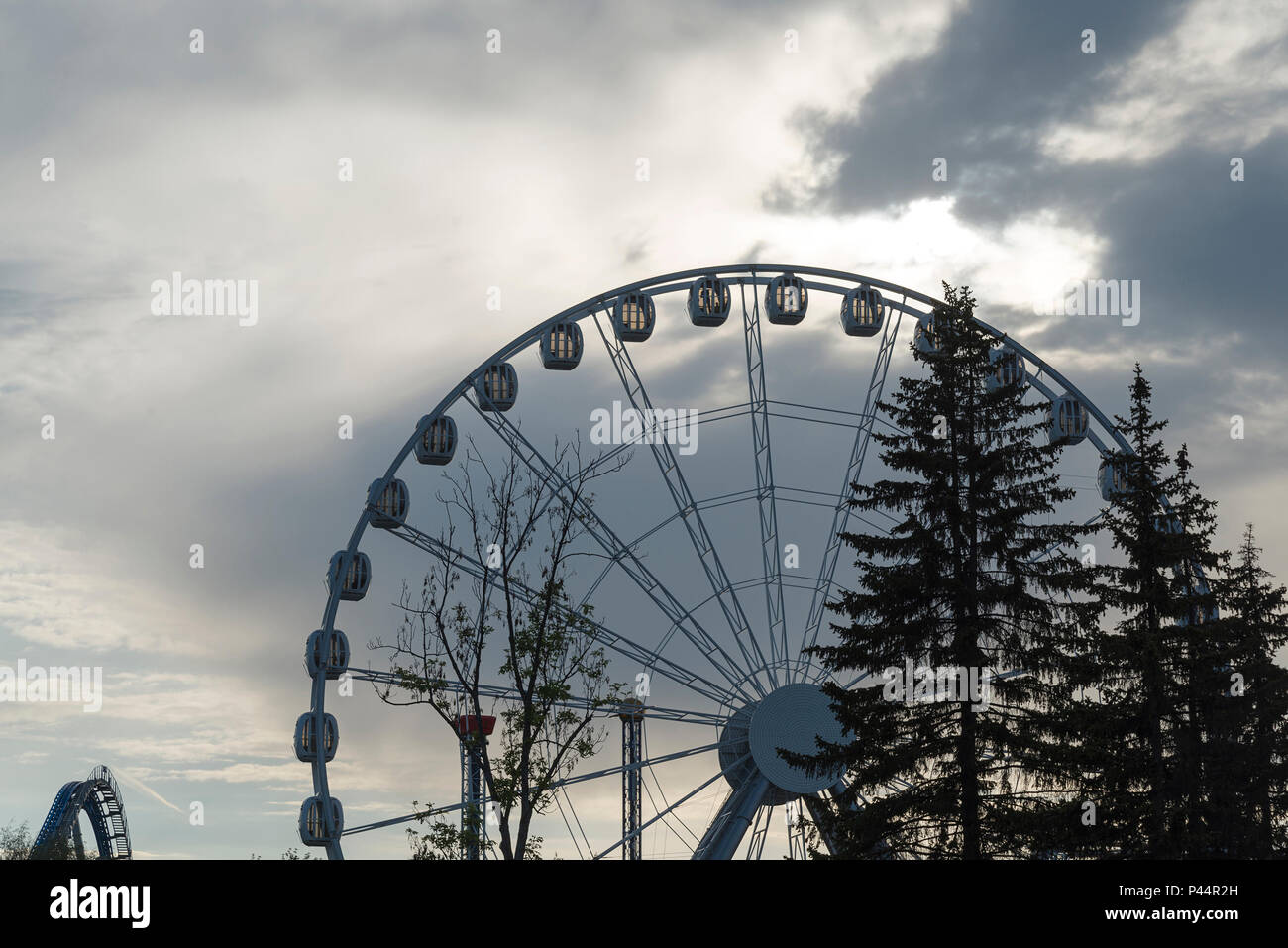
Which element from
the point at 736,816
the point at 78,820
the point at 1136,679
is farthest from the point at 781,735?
the point at 78,820

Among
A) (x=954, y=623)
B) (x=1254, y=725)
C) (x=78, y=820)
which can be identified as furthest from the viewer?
(x=78, y=820)

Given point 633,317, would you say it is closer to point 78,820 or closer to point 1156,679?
point 1156,679

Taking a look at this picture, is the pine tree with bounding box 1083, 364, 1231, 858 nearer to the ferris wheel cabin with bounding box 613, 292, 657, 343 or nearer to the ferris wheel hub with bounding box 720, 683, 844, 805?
the ferris wheel hub with bounding box 720, 683, 844, 805

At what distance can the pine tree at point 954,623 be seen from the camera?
25.8 metres

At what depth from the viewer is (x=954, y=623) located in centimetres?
2677

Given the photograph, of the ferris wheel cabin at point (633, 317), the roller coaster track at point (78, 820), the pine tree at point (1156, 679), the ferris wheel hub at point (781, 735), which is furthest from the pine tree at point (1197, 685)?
the roller coaster track at point (78, 820)

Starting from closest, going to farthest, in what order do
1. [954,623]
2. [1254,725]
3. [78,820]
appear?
[954,623] → [1254,725] → [78,820]

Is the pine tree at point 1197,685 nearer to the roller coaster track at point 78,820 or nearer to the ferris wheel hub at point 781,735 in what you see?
the ferris wheel hub at point 781,735

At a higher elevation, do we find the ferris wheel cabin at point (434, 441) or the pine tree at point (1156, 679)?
the ferris wheel cabin at point (434, 441)

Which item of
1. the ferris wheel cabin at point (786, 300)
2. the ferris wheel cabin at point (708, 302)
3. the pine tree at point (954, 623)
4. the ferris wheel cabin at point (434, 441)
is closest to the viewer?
the pine tree at point (954, 623)

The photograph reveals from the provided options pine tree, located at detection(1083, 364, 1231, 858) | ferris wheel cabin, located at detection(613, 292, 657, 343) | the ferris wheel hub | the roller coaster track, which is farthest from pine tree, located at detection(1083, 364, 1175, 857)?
the roller coaster track
